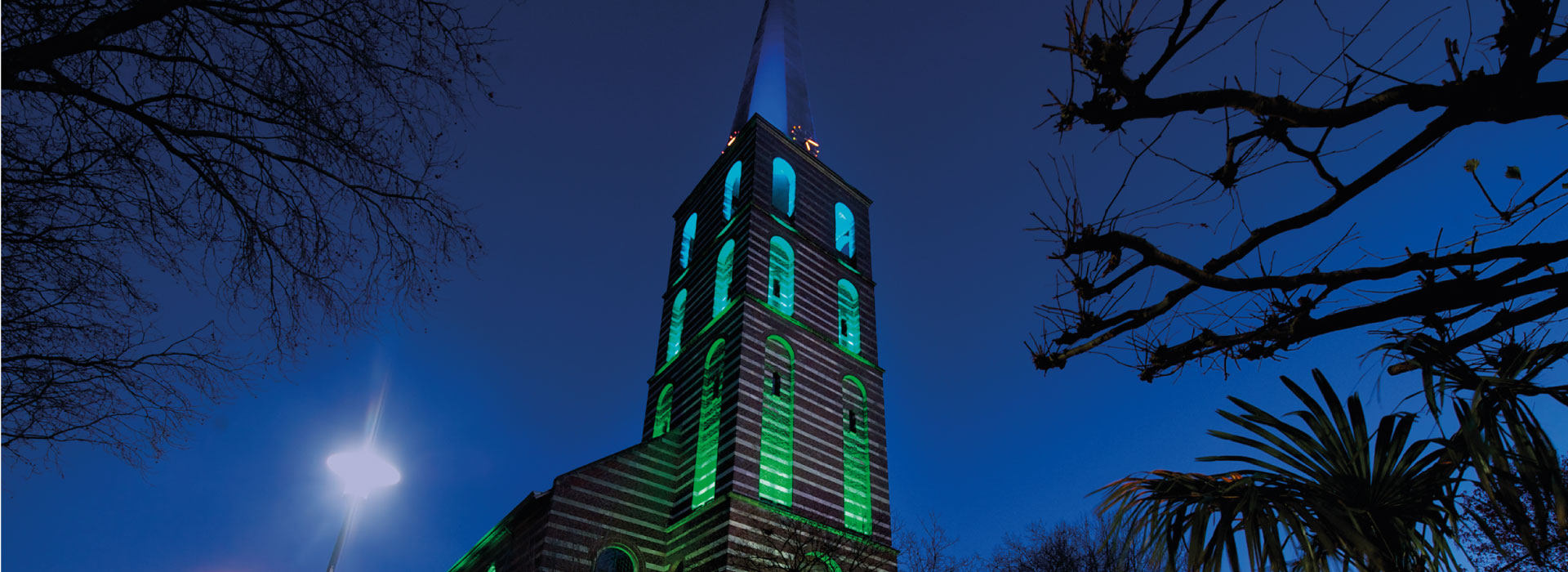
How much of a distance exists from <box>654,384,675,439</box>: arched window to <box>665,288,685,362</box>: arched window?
1.67 meters

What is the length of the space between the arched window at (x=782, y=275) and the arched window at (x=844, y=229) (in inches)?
151

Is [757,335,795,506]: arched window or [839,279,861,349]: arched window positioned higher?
[839,279,861,349]: arched window

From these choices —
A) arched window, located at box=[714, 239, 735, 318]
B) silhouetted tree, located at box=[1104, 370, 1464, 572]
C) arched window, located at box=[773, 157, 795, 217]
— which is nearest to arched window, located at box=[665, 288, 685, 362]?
arched window, located at box=[714, 239, 735, 318]

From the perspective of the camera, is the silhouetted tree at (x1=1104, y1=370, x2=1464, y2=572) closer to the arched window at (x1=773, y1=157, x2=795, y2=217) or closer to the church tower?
the church tower

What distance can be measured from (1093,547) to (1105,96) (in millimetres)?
27248

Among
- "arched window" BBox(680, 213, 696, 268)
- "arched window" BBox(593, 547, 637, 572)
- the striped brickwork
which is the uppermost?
"arched window" BBox(680, 213, 696, 268)

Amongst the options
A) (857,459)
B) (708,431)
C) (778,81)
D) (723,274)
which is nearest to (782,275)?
(723,274)

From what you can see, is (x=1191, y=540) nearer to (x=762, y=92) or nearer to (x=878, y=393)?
(x=878, y=393)

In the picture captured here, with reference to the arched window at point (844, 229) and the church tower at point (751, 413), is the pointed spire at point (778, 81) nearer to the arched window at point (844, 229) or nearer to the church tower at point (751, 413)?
the arched window at point (844, 229)

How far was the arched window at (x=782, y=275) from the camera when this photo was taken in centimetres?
2662

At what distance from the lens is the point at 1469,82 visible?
3.57 metres

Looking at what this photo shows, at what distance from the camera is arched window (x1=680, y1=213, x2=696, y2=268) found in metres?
32.4

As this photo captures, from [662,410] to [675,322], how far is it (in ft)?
13.8

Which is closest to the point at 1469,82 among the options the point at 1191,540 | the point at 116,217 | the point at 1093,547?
the point at 1191,540
